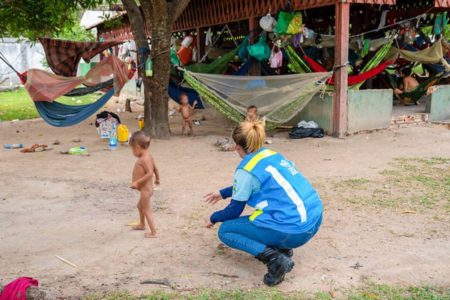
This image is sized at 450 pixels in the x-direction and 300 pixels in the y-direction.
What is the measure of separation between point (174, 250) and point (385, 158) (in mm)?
3654

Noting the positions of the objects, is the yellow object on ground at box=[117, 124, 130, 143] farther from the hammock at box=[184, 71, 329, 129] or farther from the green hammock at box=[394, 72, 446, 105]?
the green hammock at box=[394, 72, 446, 105]

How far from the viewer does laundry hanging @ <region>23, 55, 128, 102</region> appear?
273 inches

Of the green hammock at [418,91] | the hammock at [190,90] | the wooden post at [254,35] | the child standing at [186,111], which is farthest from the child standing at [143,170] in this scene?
the green hammock at [418,91]

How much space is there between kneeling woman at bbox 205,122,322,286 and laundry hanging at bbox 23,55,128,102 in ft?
15.5

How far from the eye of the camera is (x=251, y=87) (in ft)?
23.4

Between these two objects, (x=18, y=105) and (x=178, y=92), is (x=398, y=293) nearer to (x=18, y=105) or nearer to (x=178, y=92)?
(x=178, y=92)

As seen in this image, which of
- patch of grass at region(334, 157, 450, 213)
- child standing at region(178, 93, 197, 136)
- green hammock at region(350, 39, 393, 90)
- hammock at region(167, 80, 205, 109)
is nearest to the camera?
patch of grass at region(334, 157, 450, 213)

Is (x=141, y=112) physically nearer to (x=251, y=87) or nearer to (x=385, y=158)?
(x=251, y=87)

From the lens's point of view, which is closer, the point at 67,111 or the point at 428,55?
the point at 67,111

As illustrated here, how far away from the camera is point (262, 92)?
7.11 metres

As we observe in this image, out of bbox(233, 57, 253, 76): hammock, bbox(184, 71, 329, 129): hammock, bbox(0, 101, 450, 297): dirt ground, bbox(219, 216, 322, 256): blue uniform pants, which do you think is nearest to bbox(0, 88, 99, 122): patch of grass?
bbox(0, 101, 450, 297): dirt ground

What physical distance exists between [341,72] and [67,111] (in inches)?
165

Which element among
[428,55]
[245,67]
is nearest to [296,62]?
[245,67]

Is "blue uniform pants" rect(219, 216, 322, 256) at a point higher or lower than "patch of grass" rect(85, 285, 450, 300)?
higher
